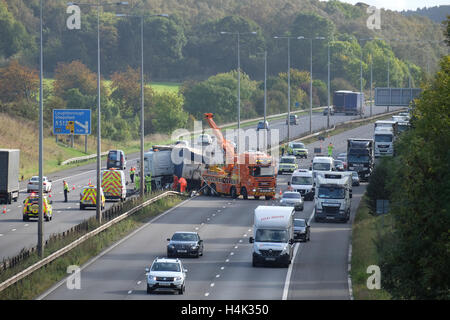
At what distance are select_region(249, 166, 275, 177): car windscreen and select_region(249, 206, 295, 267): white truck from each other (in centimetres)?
2490

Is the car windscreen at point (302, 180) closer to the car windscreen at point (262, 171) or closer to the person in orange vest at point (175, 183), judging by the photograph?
the car windscreen at point (262, 171)

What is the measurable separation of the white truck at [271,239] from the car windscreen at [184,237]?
156 inches

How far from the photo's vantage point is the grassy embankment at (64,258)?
39.9 m

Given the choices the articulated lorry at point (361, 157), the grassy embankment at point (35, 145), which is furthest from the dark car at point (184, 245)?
the grassy embankment at point (35, 145)

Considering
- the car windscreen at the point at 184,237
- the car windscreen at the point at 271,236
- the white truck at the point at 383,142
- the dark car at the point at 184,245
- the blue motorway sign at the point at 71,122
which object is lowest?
the dark car at the point at 184,245

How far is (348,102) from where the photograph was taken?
157 meters

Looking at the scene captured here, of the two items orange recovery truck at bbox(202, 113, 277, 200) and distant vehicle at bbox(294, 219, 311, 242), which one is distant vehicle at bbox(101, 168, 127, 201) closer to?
orange recovery truck at bbox(202, 113, 277, 200)

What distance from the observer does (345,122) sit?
146 m

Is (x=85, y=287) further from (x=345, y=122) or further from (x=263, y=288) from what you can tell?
(x=345, y=122)

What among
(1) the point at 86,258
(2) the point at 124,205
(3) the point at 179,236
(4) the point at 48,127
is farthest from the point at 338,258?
(4) the point at 48,127

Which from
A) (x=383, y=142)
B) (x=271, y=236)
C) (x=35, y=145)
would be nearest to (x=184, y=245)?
(x=271, y=236)

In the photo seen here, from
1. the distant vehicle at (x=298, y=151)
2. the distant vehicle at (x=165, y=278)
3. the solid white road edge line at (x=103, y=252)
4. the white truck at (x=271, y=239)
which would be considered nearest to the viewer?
the distant vehicle at (x=165, y=278)

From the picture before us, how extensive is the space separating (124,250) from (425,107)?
69.8 feet

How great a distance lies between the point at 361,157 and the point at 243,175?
63.2ft
